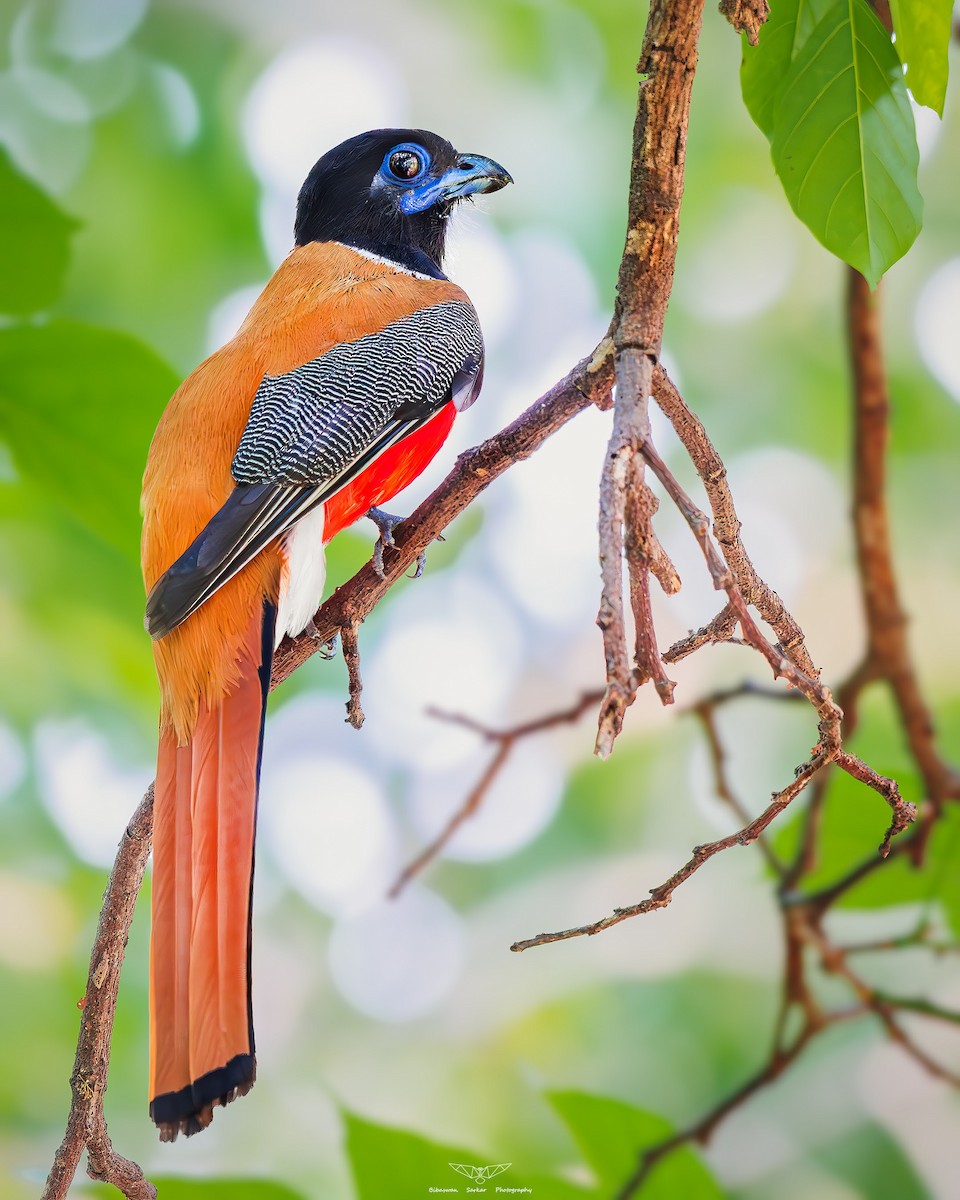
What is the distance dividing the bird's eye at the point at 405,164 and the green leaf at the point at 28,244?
0.45 metres

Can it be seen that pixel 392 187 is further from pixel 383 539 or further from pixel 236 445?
pixel 383 539

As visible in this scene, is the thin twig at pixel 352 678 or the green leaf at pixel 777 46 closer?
the green leaf at pixel 777 46

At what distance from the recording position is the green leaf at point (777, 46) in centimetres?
99

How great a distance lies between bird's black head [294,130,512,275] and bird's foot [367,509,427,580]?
1.44 ft

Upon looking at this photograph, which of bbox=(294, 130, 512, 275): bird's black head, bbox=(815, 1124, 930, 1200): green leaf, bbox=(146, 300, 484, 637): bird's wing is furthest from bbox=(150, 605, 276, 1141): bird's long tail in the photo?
bbox=(815, 1124, 930, 1200): green leaf

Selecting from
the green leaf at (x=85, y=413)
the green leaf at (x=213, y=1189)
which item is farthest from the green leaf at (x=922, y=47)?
the green leaf at (x=213, y=1189)

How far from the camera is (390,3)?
9.39 ft

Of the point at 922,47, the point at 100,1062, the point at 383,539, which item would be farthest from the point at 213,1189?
the point at 922,47

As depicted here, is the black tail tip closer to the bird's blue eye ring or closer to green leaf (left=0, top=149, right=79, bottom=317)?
green leaf (left=0, top=149, right=79, bottom=317)

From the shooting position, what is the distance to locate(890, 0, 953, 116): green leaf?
931 millimetres

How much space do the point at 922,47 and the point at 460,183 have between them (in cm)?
86

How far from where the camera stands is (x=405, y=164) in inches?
68.2

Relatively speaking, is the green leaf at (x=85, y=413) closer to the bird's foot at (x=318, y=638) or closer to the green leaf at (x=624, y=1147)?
the bird's foot at (x=318, y=638)

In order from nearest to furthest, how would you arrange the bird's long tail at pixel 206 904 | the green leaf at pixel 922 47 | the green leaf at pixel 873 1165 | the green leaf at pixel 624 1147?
the green leaf at pixel 922 47
the bird's long tail at pixel 206 904
the green leaf at pixel 624 1147
the green leaf at pixel 873 1165
